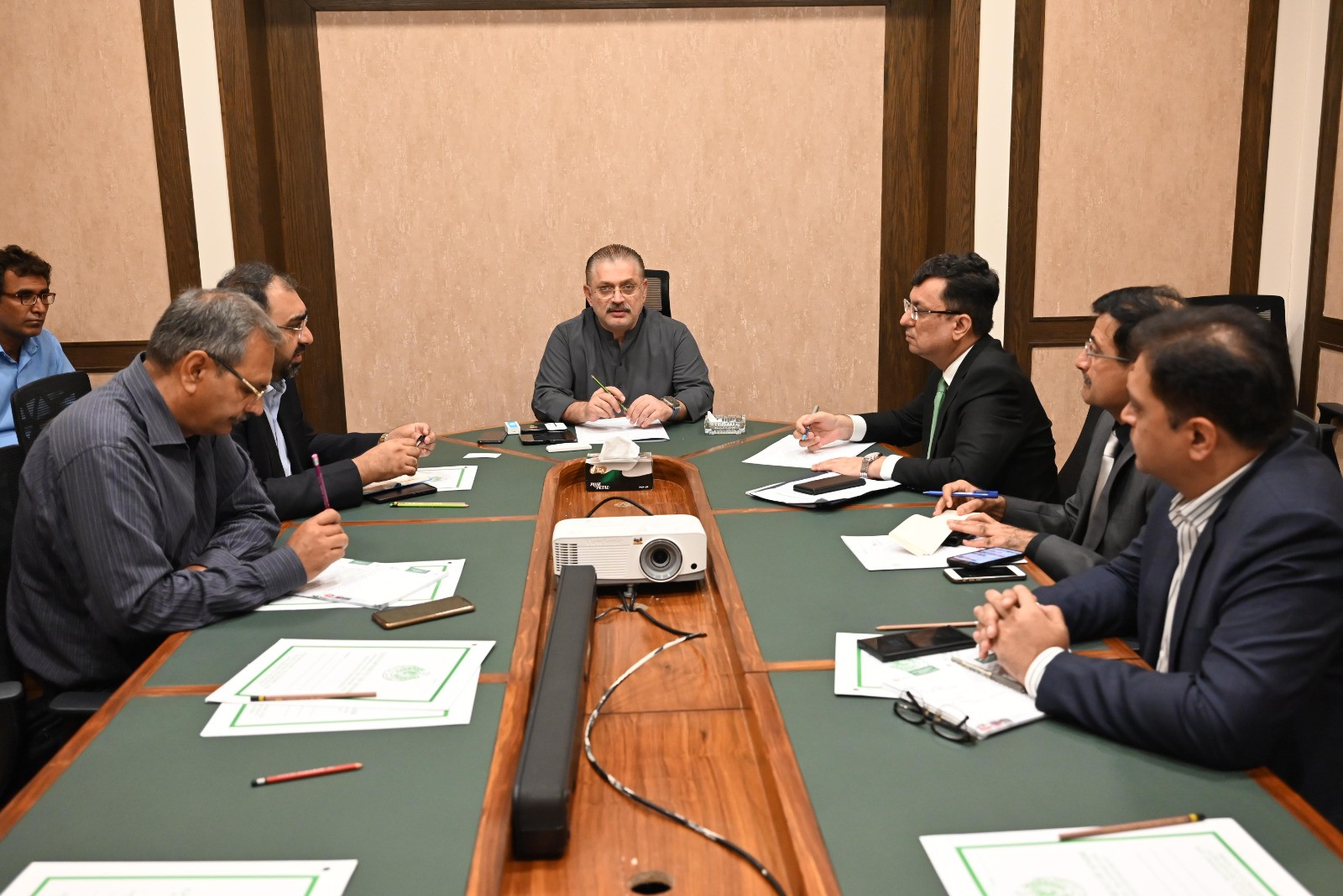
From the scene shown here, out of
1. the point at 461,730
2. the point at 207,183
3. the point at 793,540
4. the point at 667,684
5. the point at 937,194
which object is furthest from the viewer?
the point at 937,194

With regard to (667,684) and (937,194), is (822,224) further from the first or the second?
(667,684)

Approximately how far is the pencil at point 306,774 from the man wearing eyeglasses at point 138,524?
2.05 feet

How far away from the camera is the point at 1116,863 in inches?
44.8

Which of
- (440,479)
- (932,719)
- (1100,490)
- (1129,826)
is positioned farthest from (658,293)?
(1129,826)

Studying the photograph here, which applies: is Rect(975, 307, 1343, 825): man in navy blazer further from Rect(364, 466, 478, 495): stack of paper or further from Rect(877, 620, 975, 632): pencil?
Rect(364, 466, 478, 495): stack of paper

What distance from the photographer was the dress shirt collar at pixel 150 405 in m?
1.98

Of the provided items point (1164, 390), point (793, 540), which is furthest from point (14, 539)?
point (1164, 390)

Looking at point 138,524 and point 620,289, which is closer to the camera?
point 138,524

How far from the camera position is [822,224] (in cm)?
506

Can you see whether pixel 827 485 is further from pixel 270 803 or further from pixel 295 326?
pixel 270 803

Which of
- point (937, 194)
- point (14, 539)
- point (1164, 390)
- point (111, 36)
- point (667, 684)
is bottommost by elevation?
point (667, 684)

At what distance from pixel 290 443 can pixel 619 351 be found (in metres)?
1.43

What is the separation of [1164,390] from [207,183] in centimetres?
418

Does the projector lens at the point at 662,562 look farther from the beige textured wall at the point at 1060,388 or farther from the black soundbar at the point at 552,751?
the beige textured wall at the point at 1060,388
